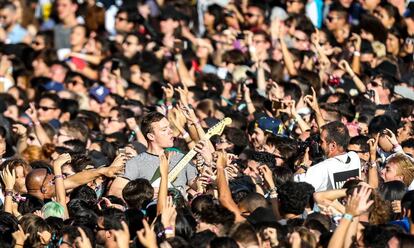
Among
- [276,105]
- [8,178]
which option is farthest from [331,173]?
[276,105]

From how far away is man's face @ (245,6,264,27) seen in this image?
21859 millimetres

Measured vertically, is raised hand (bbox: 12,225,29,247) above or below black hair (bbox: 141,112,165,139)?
below

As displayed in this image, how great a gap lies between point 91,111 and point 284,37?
10.4 ft

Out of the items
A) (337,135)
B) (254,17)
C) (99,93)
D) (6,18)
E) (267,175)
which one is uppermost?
(6,18)

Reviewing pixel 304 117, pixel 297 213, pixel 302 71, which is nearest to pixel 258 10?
pixel 302 71

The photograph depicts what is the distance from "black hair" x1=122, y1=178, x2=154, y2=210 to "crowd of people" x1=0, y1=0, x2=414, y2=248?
0.01 meters

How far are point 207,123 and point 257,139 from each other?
0.87 metres

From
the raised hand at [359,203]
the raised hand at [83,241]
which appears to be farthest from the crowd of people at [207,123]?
the raised hand at [83,241]

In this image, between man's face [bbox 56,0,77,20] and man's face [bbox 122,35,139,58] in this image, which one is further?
man's face [bbox 56,0,77,20]

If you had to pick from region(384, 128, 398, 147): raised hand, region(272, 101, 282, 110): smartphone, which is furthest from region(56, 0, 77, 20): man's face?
region(384, 128, 398, 147): raised hand

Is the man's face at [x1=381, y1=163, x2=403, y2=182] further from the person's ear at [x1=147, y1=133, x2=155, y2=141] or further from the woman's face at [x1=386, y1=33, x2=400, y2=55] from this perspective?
the woman's face at [x1=386, y1=33, x2=400, y2=55]

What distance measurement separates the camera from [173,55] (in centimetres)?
2069

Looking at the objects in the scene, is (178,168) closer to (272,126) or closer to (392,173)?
(392,173)

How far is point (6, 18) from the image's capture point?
23828 millimetres
